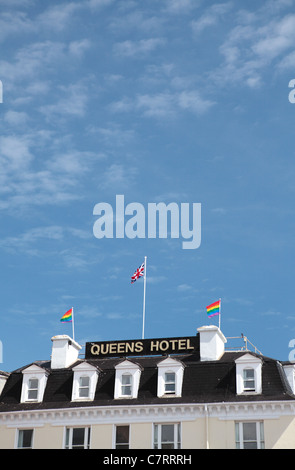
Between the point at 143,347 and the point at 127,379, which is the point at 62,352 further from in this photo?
the point at 127,379

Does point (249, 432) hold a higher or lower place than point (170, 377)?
lower

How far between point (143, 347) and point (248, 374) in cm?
909

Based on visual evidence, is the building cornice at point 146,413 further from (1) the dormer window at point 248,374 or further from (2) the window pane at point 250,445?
(2) the window pane at point 250,445

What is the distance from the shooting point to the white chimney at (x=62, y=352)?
5562cm

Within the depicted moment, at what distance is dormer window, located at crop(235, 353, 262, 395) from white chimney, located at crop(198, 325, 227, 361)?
2.87m

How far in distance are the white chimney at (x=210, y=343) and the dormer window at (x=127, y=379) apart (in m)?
5.07

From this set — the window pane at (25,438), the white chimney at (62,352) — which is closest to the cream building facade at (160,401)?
the window pane at (25,438)

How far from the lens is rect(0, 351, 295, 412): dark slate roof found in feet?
162

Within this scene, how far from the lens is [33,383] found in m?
53.7

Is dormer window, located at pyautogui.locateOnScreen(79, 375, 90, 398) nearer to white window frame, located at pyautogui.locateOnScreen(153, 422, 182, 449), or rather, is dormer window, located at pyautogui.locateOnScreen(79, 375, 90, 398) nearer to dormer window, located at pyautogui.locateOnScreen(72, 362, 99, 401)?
dormer window, located at pyautogui.locateOnScreen(72, 362, 99, 401)

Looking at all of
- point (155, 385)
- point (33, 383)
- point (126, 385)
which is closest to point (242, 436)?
point (155, 385)
